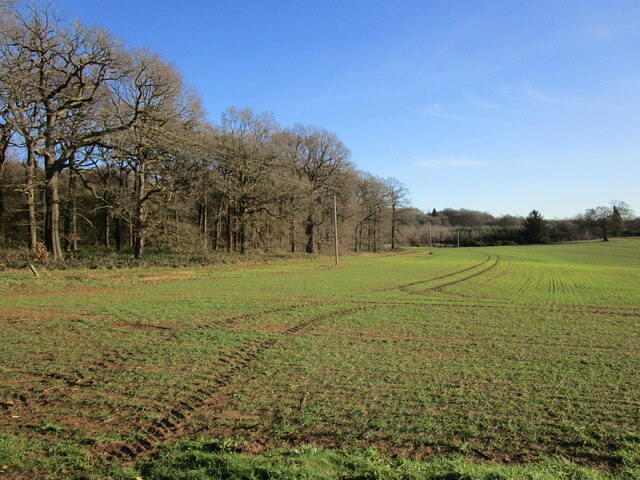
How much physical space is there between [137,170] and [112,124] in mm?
4910

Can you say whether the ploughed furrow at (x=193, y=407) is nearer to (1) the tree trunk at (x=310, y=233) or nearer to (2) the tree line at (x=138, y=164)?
(2) the tree line at (x=138, y=164)

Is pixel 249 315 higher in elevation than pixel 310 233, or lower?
lower

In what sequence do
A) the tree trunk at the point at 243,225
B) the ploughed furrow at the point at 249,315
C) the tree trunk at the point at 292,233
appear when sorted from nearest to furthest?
the ploughed furrow at the point at 249,315 < the tree trunk at the point at 243,225 < the tree trunk at the point at 292,233

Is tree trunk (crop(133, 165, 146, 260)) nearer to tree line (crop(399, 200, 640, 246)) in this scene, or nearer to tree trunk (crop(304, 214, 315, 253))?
tree trunk (crop(304, 214, 315, 253))

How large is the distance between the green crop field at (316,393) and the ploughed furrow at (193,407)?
3 centimetres

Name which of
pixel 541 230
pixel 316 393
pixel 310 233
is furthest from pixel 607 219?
pixel 316 393

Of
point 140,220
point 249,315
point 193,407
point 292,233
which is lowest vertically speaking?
point 249,315

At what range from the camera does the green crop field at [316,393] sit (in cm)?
414

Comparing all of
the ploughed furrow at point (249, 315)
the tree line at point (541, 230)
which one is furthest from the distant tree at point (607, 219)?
the ploughed furrow at point (249, 315)

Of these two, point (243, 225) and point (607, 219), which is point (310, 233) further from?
point (607, 219)

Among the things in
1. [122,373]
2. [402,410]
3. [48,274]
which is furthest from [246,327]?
[48,274]

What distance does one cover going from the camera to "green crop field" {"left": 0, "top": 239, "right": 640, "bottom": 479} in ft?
13.6

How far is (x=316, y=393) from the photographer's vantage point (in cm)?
623

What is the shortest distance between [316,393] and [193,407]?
1901 mm
